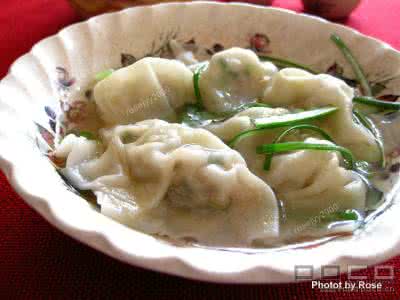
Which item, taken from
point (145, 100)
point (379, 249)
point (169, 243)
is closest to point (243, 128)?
point (145, 100)

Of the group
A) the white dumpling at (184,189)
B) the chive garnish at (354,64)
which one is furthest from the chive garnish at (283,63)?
the white dumpling at (184,189)

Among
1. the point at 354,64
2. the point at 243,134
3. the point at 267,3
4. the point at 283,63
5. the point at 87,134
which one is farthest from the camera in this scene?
the point at 267,3

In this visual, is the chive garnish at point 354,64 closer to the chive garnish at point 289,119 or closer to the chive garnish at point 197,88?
the chive garnish at point 289,119

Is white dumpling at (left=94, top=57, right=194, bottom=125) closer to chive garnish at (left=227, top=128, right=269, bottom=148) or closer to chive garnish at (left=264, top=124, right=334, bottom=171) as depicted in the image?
chive garnish at (left=227, top=128, right=269, bottom=148)

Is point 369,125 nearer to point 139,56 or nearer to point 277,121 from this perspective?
point 277,121

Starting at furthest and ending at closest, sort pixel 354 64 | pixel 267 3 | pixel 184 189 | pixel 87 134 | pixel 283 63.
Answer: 1. pixel 267 3
2. pixel 283 63
3. pixel 354 64
4. pixel 87 134
5. pixel 184 189

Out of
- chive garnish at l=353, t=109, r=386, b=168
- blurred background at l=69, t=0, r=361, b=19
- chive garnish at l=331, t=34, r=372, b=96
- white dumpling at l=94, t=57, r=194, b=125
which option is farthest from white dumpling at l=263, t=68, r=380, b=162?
blurred background at l=69, t=0, r=361, b=19

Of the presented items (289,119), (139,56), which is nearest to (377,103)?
(289,119)
